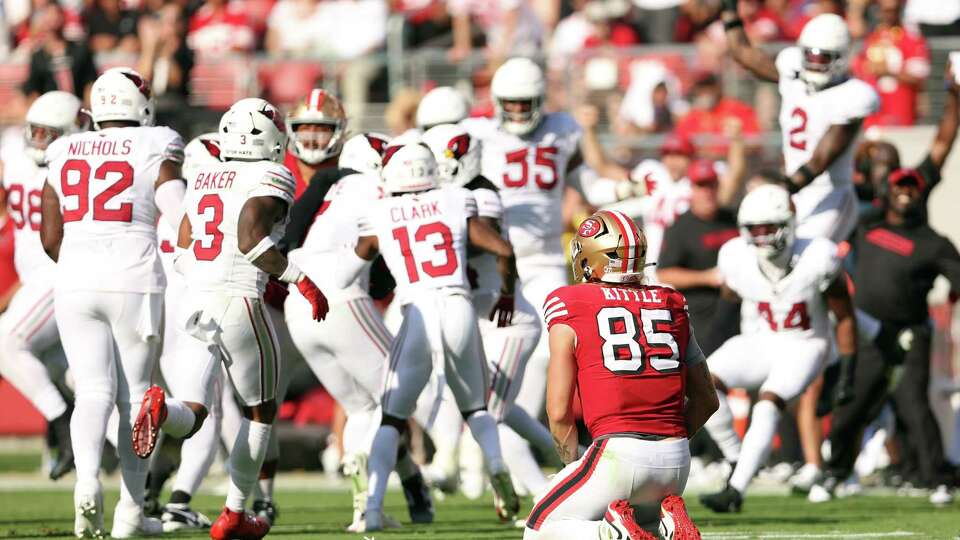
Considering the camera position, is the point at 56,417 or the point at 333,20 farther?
the point at 333,20

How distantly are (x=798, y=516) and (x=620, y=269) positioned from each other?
154 inches

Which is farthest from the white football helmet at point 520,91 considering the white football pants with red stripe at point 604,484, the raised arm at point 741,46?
the white football pants with red stripe at point 604,484

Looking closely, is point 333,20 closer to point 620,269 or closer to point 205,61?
point 205,61

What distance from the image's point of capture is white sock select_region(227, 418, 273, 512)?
8094mm

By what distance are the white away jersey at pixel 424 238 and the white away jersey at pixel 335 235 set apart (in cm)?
40

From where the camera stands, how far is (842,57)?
11.2 metres

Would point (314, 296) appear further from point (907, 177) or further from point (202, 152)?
point (907, 177)

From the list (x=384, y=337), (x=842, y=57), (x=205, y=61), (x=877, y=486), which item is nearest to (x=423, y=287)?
(x=384, y=337)

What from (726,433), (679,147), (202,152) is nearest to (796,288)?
(726,433)

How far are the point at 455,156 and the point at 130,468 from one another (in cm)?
249

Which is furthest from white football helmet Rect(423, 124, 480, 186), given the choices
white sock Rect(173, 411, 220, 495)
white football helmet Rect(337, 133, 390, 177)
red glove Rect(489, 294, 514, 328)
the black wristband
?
the black wristband

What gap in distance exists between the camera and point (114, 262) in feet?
28.2

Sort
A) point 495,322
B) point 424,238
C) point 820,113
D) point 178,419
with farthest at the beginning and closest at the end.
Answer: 1. point 820,113
2. point 495,322
3. point 424,238
4. point 178,419

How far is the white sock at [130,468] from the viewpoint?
8602mm
